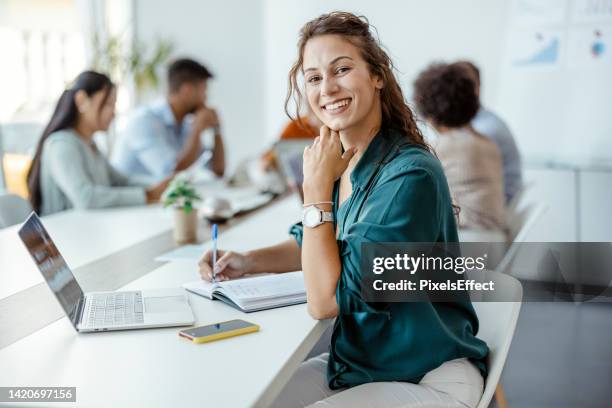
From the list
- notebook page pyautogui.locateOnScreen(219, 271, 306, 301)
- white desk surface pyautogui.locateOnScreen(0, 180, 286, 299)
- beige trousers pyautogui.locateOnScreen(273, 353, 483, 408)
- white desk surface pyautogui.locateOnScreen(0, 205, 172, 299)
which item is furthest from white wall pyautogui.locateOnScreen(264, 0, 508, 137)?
beige trousers pyautogui.locateOnScreen(273, 353, 483, 408)

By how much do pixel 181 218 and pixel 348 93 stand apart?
3.17 feet

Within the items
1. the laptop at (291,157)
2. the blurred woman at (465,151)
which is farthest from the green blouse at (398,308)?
the laptop at (291,157)

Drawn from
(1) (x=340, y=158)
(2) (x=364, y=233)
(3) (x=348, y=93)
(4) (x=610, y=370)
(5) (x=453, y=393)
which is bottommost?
(4) (x=610, y=370)

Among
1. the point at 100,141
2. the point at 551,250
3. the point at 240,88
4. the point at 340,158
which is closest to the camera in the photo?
the point at 340,158

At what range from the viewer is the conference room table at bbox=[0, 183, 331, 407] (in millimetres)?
1122

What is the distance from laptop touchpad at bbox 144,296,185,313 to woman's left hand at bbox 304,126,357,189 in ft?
1.32

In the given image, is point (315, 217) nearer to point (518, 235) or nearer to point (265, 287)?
point (265, 287)

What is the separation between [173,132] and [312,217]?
3.01 metres

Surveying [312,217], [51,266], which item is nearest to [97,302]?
[51,266]

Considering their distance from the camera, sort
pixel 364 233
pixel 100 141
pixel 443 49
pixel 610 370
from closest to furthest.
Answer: pixel 364 233, pixel 610 370, pixel 443 49, pixel 100 141

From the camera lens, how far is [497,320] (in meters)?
1.61

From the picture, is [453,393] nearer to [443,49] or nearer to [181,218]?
[181,218]

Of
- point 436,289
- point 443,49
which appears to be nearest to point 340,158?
point 436,289

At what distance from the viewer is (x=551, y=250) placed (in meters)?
3.89
